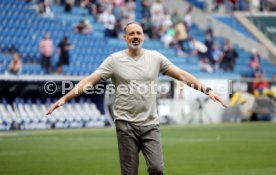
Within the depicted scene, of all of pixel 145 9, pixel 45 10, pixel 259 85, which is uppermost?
pixel 145 9

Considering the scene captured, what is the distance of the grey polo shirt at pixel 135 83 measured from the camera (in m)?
9.12

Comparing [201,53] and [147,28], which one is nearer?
[147,28]

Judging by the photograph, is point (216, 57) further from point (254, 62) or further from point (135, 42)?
point (135, 42)

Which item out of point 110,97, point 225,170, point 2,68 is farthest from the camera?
point 110,97

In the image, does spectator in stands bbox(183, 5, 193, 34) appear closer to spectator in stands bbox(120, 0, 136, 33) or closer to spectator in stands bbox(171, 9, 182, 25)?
spectator in stands bbox(171, 9, 182, 25)

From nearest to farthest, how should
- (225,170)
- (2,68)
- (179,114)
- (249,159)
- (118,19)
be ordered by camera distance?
1. (225,170)
2. (249,159)
3. (2,68)
4. (179,114)
5. (118,19)

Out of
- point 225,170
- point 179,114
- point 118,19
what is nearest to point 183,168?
point 225,170

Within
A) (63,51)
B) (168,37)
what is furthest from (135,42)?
(168,37)

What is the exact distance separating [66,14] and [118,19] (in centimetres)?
299

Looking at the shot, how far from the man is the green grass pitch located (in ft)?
14.6

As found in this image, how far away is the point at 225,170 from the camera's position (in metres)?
14.2

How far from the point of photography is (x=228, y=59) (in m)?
40.5

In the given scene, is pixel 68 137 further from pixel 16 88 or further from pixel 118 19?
pixel 118 19

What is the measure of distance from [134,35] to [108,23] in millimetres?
27413
